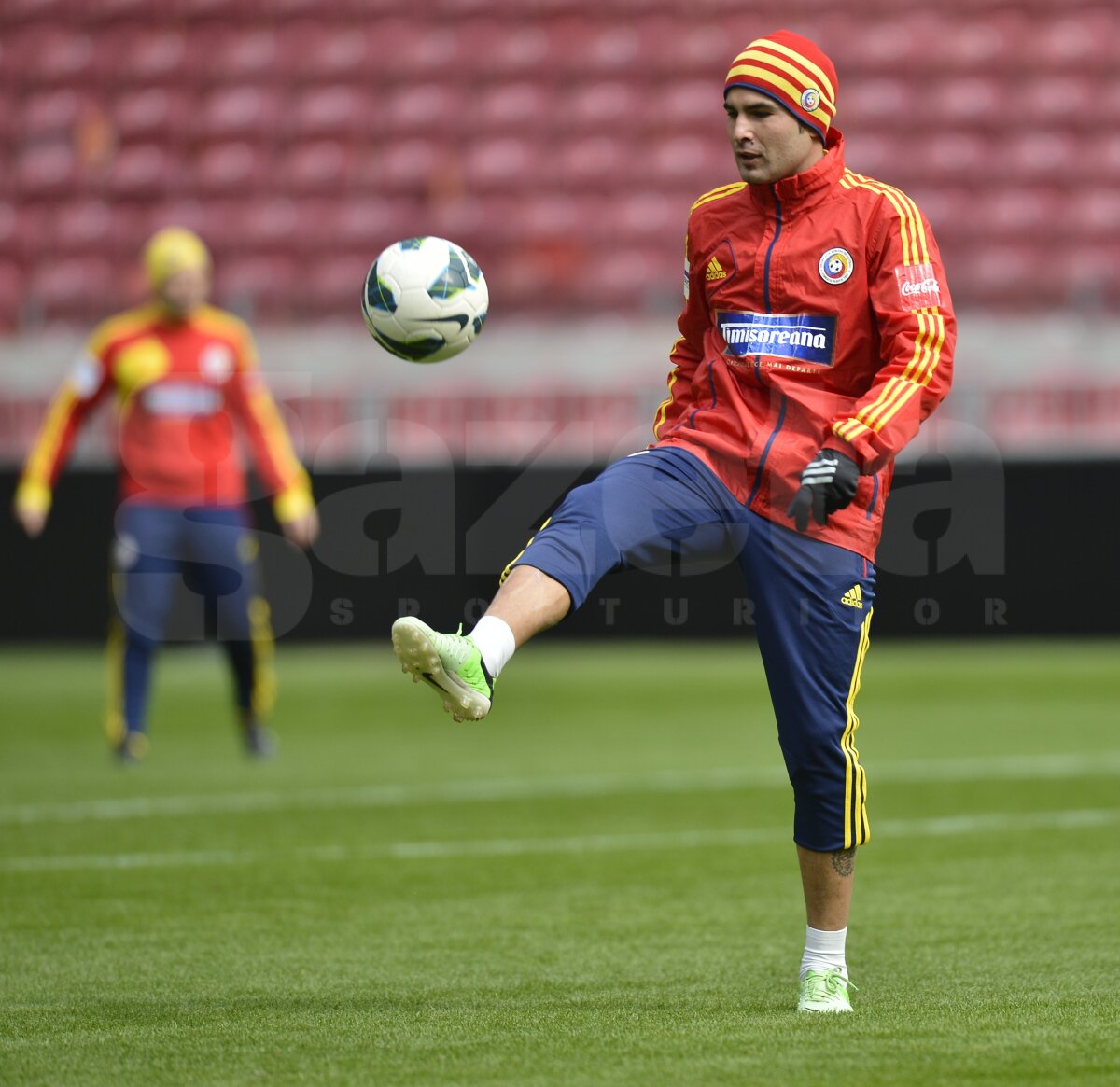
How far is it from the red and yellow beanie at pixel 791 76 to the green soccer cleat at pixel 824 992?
198cm

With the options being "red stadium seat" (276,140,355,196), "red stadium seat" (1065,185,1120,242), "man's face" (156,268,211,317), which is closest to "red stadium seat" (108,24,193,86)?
"red stadium seat" (276,140,355,196)

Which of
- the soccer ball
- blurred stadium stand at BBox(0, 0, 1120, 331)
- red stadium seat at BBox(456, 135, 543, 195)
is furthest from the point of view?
red stadium seat at BBox(456, 135, 543, 195)

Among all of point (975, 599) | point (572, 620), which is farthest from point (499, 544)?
point (975, 599)

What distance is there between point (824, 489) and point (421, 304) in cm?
130

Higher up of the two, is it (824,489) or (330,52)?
(330,52)

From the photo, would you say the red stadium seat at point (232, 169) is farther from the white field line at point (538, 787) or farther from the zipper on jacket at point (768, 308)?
the zipper on jacket at point (768, 308)

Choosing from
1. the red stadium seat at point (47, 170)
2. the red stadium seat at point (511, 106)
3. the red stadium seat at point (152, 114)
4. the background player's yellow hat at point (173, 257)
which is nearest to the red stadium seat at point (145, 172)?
the red stadium seat at point (152, 114)

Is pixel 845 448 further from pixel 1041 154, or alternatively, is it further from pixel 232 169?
pixel 232 169

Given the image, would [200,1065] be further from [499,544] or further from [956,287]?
[956,287]

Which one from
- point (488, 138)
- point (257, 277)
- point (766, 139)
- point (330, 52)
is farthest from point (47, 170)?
point (766, 139)

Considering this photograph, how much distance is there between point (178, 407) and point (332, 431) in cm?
477

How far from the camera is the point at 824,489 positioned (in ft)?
13.0

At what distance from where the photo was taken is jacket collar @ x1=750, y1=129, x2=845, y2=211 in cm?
434

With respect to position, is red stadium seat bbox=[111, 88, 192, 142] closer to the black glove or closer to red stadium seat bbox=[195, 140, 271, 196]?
red stadium seat bbox=[195, 140, 271, 196]
